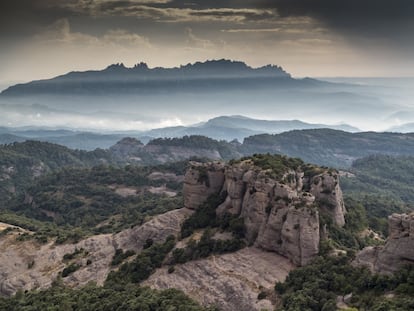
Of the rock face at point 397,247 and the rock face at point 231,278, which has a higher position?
the rock face at point 397,247

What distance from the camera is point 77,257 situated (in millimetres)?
59969

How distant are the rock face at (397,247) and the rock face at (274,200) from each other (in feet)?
22.0

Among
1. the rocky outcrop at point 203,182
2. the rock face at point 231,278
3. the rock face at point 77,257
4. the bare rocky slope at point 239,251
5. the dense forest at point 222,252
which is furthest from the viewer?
the rocky outcrop at point 203,182

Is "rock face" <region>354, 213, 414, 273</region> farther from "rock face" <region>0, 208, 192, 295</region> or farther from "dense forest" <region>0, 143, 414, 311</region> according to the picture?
"rock face" <region>0, 208, 192, 295</region>

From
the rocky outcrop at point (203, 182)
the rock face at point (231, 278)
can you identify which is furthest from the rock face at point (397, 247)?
the rocky outcrop at point (203, 182)

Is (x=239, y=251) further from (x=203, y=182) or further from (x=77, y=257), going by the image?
(x=77, y=257)

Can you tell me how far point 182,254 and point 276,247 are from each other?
9.01m

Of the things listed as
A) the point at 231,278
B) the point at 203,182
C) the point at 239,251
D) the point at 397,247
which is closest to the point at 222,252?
the point at 239,251

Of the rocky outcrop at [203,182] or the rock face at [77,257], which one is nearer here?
the rock face at [77,257]

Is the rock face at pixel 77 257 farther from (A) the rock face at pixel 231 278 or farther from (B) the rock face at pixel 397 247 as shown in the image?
(B) the rock face at pixel 397 247

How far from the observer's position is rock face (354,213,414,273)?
119ft

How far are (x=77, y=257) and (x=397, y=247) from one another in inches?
1429

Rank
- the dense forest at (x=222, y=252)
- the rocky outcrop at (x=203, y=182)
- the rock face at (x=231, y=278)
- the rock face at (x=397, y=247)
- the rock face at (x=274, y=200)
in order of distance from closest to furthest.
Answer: the rock face at (x=397, y=247) < the dense forest at (x=222, y=252) < the rock face at (x=231, y=278) < the rock face at (x=274, y=200) < the rocky outcrop at (x=203, y=182)

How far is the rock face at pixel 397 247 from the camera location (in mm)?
36188
